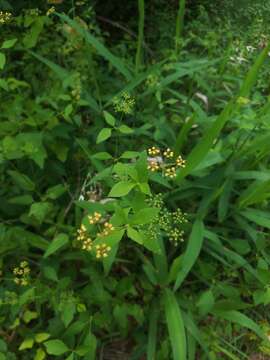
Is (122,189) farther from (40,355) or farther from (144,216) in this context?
(40,355)

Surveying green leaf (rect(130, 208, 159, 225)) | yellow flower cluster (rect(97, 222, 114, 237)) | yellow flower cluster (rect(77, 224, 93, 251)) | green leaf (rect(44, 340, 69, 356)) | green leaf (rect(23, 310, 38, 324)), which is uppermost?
green leaf (rect(130, 208, 159, 225))

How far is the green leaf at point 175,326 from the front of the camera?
1397mm

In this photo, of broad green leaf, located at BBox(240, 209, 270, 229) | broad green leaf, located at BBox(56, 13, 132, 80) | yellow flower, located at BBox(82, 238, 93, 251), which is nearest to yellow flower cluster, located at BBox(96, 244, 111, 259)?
yellow flower, located at BBox(82, 238, 93, 251)

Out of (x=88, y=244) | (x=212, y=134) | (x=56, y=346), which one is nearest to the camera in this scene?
(x=88, y=244)

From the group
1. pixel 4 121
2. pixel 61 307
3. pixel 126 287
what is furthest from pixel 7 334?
pixel 4 121

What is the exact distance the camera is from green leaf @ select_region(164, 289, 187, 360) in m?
1.40

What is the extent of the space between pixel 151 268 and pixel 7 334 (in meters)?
0.51

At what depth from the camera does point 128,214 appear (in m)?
1.32

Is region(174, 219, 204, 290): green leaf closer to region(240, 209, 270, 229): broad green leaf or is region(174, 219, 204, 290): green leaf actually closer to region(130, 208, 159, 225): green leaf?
region(240, 209, 270, 229): broad green leaf

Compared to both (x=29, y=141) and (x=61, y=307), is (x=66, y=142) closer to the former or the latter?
(x=29, y=141)

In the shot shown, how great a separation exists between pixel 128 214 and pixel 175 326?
1.30 ft

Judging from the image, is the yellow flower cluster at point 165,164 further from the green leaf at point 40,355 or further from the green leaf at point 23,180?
the green leaf at point 40,355

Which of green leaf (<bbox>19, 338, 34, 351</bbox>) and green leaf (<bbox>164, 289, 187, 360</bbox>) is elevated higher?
green leaf (<bbox>164, 289, 187, 360</bbox>)

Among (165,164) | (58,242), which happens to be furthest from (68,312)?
(165,164)
